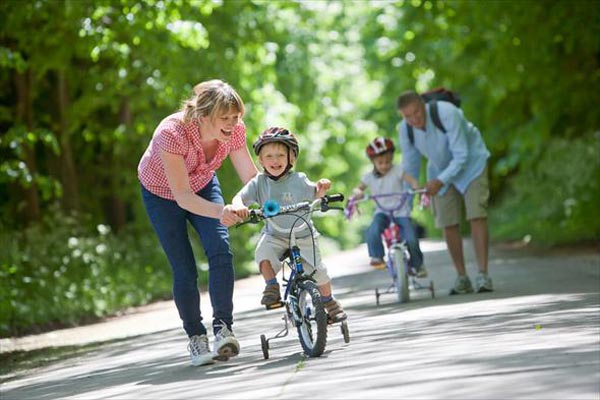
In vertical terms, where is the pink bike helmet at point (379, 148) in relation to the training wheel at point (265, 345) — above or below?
above

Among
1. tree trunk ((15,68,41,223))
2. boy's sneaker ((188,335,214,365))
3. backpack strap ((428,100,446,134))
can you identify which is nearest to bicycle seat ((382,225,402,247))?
backpack strap ((428,100,446,134))

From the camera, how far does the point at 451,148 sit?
47.6 ft

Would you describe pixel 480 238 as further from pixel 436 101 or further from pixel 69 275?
pixel 69 275

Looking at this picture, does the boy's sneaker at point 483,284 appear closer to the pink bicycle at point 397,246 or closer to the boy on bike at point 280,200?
the pink bicycle at point 397,246

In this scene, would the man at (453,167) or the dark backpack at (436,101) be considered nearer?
the man at (453,167)

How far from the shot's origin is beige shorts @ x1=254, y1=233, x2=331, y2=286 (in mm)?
9906

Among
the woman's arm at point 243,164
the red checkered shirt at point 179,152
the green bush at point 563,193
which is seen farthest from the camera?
the green bush at point 563,193

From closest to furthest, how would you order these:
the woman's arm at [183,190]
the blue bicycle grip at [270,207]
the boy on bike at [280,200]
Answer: the blue bicycle grip at [270,207], the woman's arm at [183,190], the boy on bike at [280,200]

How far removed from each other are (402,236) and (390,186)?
55cm

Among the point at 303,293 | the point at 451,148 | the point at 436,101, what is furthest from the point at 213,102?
the point at 436,101

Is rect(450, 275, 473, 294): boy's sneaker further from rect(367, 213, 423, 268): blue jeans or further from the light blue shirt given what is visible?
the light blue shirt

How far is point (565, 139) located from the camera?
26.7m

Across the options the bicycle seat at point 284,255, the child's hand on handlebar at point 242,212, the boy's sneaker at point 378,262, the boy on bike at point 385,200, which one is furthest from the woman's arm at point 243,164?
the boy's sneaker at point 378,262

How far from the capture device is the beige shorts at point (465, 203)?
14.6m
